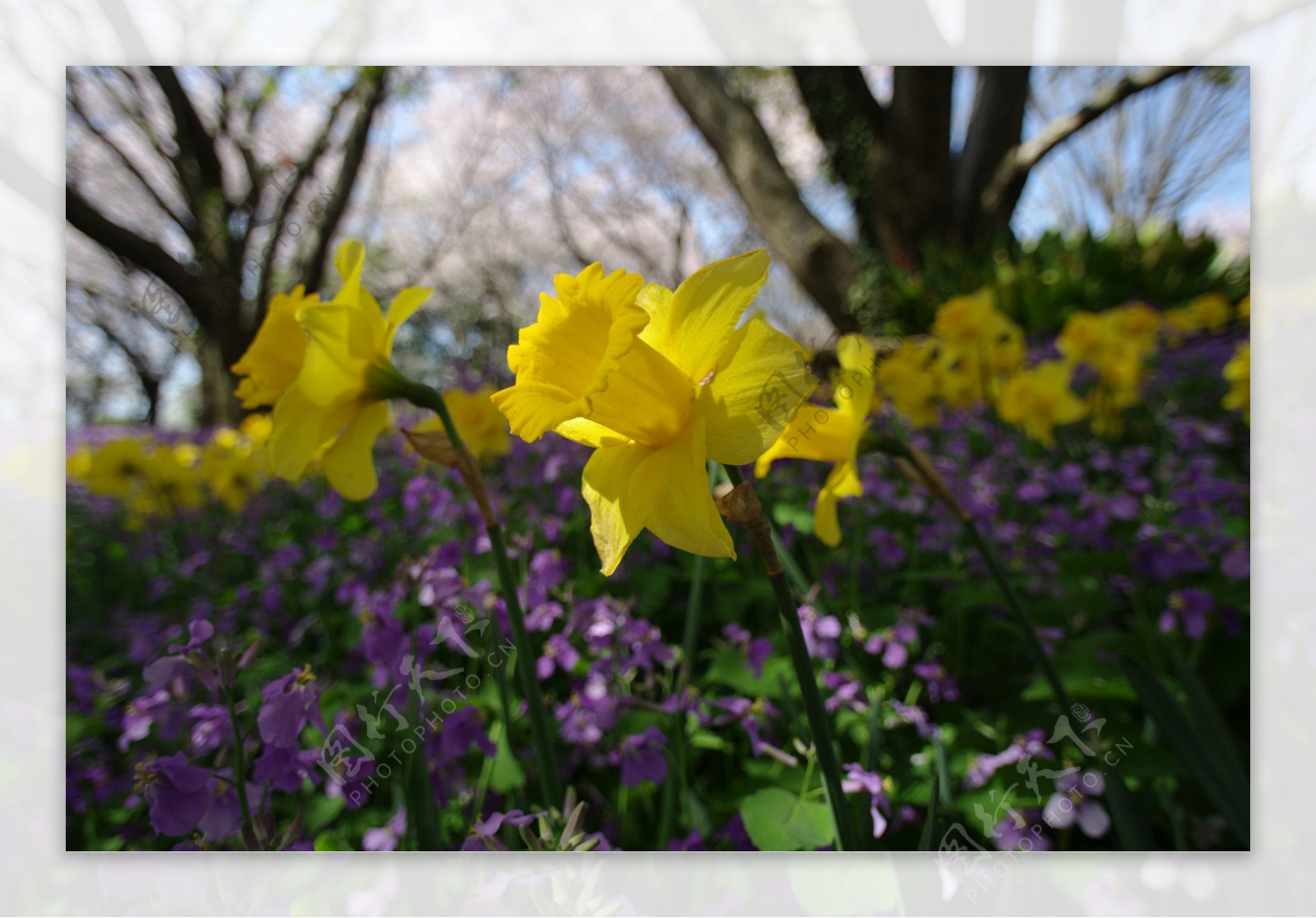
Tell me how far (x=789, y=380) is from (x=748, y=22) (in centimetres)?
168

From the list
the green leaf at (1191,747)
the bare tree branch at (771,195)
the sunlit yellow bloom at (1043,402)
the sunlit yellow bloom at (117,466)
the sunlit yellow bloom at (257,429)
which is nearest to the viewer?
the green leaf at (1191,747)

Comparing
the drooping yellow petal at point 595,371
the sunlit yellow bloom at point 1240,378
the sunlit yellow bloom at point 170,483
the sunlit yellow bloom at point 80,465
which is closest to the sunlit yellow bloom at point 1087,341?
the sunlit yellow bloom at point 1240,378

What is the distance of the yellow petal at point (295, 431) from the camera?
575 millimetres

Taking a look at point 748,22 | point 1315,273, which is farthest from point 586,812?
point 748,22

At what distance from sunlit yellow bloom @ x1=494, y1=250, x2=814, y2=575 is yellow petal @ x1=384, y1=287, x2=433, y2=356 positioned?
18 centimetres

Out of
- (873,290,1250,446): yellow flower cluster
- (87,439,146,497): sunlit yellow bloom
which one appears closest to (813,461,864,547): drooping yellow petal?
(873,290,1250,446): yellow flower cluster

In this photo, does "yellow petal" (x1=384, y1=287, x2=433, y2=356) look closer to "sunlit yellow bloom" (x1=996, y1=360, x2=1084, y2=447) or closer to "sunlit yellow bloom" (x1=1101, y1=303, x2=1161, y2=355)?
"sunlit yellow bloom" (x1=996, y1=360, x2=1084, y2=447)

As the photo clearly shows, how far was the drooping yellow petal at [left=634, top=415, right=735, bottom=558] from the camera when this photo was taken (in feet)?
1.42

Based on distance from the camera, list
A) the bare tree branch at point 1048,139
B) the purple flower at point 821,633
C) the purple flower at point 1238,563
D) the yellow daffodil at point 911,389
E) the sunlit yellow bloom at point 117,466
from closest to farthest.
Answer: the purple flower at point 821,633 → the purple flower at point 1238,563 → the bare tree branch at point 1048,139 → the yellow daffodil at point 911,389 → the sunlit yellow bloom at point 117,466

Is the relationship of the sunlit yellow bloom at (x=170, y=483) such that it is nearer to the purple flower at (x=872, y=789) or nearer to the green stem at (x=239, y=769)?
the green stem at (x=239, y=769)

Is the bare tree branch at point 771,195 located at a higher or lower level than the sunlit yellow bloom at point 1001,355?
higher


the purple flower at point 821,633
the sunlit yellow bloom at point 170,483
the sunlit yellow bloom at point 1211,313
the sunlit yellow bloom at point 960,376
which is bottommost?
the purple flower at point 821,633

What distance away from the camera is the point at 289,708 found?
61 cm

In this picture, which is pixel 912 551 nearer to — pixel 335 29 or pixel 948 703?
pixel 948 703
